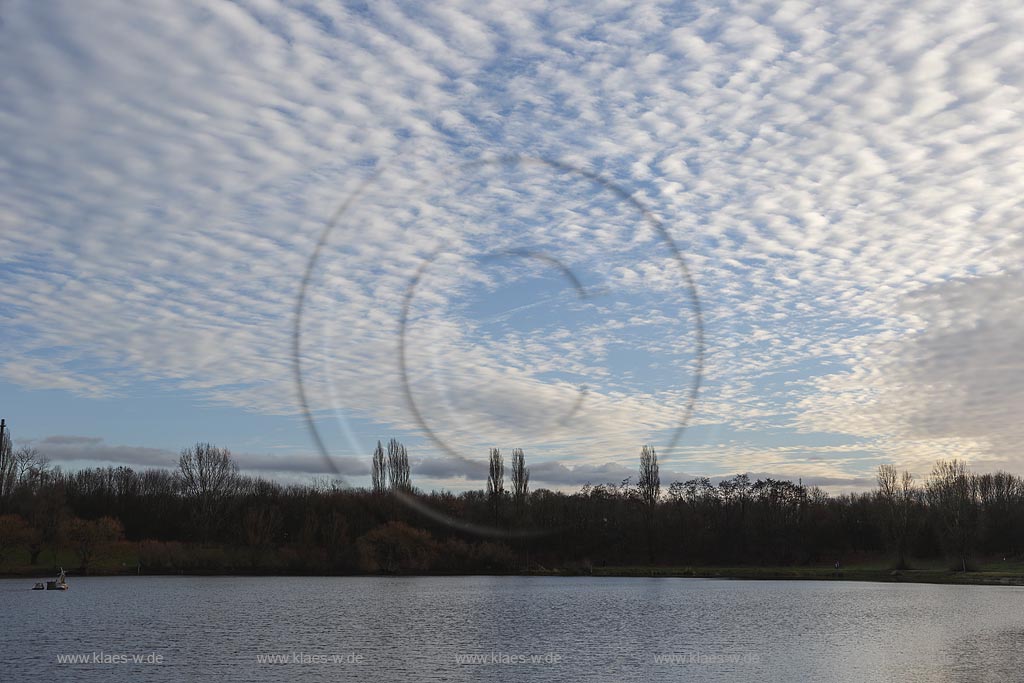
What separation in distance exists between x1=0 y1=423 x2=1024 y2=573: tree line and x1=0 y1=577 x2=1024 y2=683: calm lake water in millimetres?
39560

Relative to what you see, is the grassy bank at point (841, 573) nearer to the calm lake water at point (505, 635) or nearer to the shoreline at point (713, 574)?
the shoreline at point (713, 574)

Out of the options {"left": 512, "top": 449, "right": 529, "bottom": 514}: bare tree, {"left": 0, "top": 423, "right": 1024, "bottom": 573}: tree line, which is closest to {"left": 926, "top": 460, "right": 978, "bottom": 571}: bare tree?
{"left": 0, "top": 423, "right": 1024, "bottom": 573}: tree line

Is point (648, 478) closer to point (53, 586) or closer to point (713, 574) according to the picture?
point (713, 574)

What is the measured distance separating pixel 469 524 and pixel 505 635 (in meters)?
90.7

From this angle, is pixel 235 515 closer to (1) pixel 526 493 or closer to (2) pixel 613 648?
(1) pixel 526 493

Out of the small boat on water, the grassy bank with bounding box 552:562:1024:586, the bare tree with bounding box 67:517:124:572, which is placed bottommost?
the grassy bank with bounding box 552:562:1024:586

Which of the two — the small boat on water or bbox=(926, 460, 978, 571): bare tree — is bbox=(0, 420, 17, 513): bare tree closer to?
the small boat on water

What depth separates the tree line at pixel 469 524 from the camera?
131m

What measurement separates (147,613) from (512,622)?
2652 cm

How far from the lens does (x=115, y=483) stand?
166m

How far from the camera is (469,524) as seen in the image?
144m

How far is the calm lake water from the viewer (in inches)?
1577

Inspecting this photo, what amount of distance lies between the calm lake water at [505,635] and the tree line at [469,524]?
39.6 m

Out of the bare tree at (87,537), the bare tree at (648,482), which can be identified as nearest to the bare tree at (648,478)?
the bare tree at (648,482)
